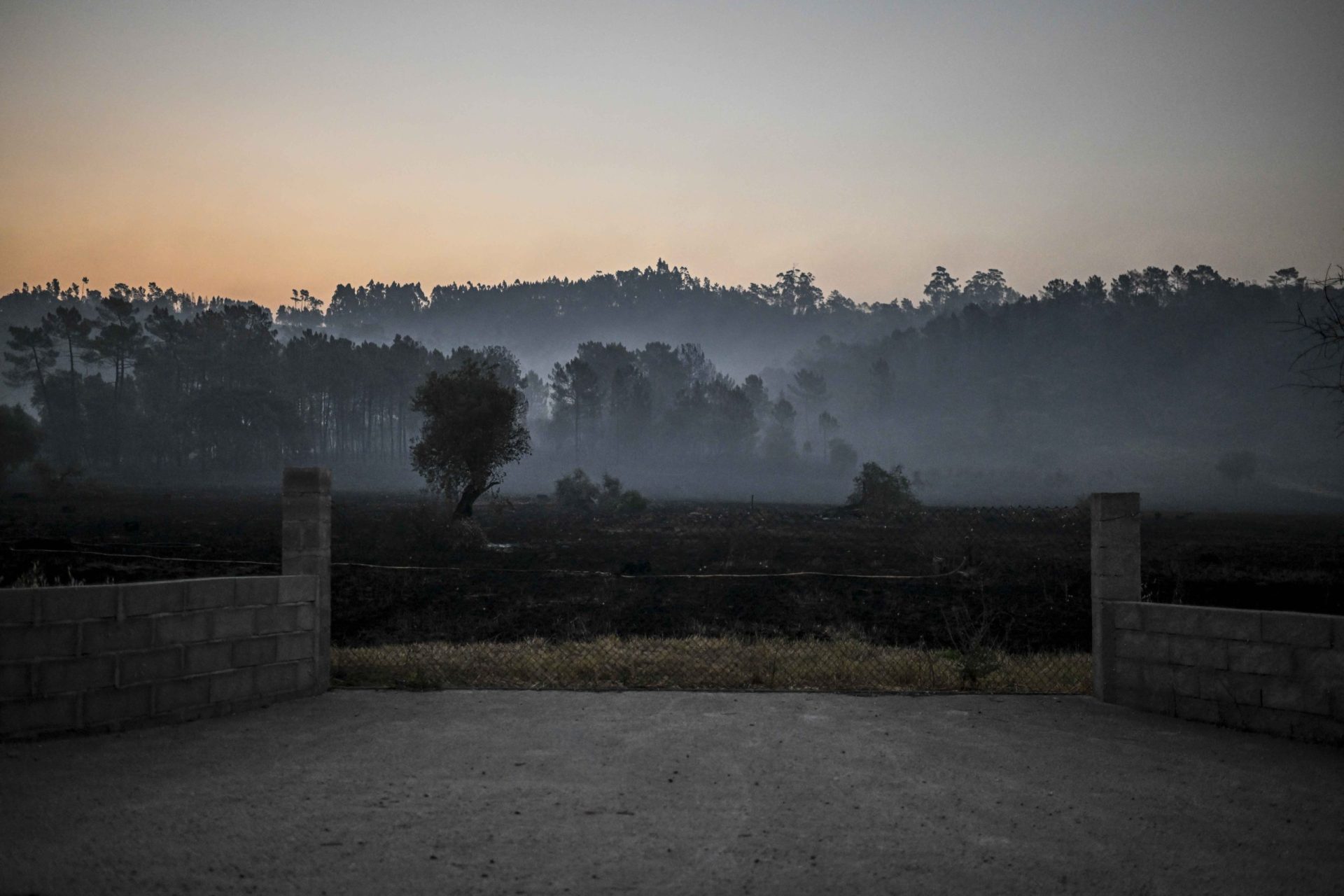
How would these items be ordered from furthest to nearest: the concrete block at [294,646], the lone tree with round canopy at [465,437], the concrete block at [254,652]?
the lone tree with round canopy at [465,437] → the concrete block at [294,646] → the concrete block at [254,652]

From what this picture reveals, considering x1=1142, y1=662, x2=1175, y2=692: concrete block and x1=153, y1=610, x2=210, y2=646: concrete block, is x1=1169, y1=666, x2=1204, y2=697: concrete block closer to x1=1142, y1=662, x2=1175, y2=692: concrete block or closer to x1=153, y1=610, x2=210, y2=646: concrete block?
x1=1142, y1=662, x2=1175, y2=692: concrete block

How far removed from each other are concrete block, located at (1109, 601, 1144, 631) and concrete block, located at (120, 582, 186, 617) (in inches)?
345

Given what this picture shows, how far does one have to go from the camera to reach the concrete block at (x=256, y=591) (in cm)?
897

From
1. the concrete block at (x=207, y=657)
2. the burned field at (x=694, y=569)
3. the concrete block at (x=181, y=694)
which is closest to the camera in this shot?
the concrete block at (x=181, y=694)

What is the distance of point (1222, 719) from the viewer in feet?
27.7

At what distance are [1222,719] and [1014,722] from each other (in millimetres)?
1767

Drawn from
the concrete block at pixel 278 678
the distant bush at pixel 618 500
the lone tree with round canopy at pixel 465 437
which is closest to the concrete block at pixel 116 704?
the concrete block at pixel 278 678

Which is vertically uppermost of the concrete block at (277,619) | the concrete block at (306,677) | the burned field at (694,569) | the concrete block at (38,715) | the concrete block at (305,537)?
the concrete block at (305,537)

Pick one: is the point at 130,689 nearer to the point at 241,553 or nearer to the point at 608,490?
the point at 241,553

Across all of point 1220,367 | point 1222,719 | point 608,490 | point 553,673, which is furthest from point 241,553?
point 1220,367

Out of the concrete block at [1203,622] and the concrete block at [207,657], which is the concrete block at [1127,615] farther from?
the concrete block at [207,657]

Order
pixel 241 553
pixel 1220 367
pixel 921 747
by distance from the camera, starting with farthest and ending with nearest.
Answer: pixel 1220 367
pixel 241 553
pixel 921 747

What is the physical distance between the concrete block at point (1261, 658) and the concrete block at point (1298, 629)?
0.26 ft

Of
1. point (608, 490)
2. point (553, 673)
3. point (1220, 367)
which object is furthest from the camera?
point (1220, 367)
